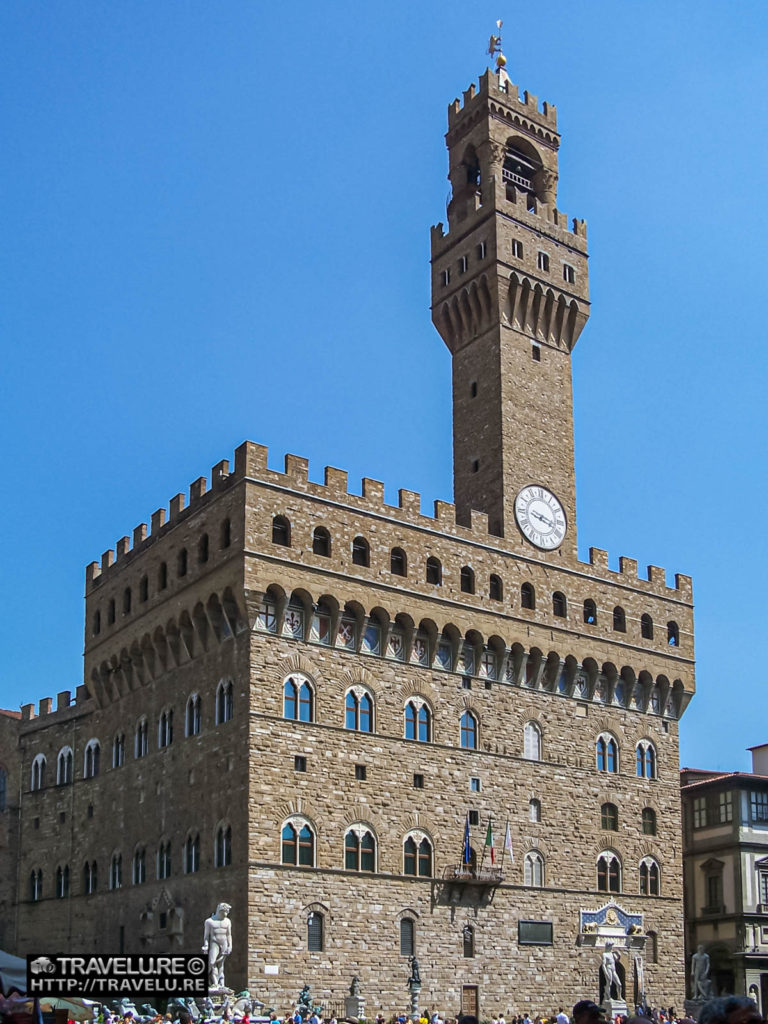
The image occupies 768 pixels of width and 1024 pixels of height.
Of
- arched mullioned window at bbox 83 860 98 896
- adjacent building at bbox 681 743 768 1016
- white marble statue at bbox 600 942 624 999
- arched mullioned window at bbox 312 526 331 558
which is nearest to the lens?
arched mullioned window at bbox 312 526 331 558

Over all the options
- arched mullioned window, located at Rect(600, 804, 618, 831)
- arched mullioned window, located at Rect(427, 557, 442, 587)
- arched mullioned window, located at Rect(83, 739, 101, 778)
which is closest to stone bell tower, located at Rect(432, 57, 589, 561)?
arched mullioned window, located at Rect(427, 557, 442, 587)

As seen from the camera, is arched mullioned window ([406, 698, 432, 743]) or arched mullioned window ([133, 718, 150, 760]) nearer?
arched mullioned window ([406, 698, 432, 743])

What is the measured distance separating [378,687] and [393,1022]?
34.8ft

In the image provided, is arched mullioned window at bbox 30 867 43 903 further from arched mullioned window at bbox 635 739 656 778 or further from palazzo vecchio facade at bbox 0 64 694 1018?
arched mullioned window at bbox 635 739 656 778

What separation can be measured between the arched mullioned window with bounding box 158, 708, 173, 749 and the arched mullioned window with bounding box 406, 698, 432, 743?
27.8 feet

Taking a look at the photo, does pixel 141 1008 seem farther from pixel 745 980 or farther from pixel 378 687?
pixel 745 980

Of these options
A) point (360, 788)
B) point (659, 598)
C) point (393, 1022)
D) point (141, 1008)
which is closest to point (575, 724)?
point (659, 598)

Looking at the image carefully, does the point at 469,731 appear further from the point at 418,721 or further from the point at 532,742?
the point at 532,742

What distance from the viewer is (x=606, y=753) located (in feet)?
168

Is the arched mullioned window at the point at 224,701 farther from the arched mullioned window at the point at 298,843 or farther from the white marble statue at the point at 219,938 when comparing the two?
the white marble statue at the point at 219,938

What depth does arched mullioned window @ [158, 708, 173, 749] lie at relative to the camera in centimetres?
4719

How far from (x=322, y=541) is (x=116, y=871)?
49.8ft

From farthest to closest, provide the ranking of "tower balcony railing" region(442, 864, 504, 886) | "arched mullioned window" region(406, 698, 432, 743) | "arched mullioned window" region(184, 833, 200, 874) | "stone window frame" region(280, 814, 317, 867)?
"arched mullioned window" region(406, 698, 432, 743)
"tower balcony railing" region(442, 864, 504, 886)
"arched mullioned window" region(184, 833, 200, 874)
"stone window frame" region(280, 814, 317, 867)

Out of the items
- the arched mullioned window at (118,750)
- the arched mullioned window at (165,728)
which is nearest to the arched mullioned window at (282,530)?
the arched mullioned window at (165,728)
